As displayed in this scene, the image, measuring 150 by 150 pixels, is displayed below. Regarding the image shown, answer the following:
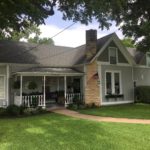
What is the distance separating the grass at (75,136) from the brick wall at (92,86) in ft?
26.8

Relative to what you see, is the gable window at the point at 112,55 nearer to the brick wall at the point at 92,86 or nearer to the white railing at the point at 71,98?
the brick wall at the point at 92,86

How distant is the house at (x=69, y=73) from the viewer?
770 inches

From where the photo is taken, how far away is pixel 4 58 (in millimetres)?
19938

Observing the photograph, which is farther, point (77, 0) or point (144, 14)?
point (144, 14)

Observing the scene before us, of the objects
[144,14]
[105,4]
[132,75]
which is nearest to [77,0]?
[105,4]

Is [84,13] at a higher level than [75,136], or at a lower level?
higher

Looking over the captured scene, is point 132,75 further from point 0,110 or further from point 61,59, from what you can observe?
point 0,110

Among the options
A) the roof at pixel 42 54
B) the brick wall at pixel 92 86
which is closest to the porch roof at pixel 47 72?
the brick wall at pixel 92 86

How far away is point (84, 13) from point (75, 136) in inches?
391

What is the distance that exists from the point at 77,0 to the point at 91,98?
8.70m

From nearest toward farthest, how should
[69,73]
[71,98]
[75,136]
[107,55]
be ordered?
1. [75,136]
2. [69,73]
3. [71,98]
4. [107,55]

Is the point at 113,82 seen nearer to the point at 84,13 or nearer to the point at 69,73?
the point at 69,73

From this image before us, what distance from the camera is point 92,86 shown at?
68.0ft

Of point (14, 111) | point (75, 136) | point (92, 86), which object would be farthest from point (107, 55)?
point (75, 136)
